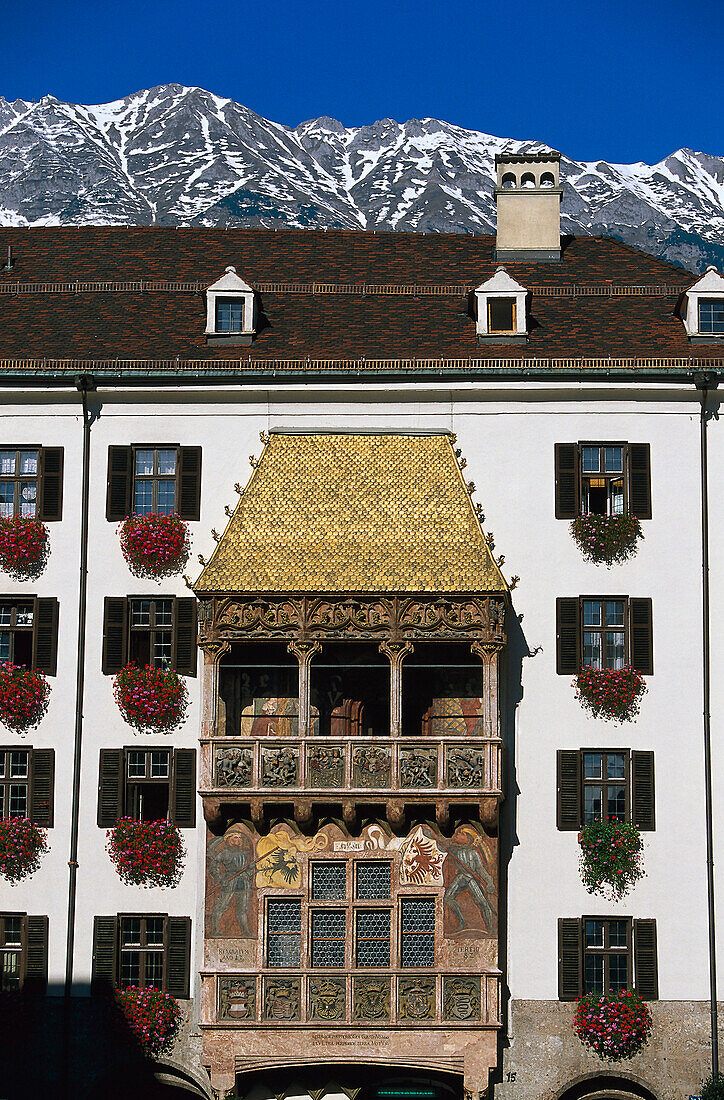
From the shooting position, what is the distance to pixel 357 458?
104 ft

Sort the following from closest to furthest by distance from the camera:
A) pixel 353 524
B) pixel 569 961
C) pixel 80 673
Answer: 1. pixel 569 961
2. pixel 353 524
3. pixel 80 673

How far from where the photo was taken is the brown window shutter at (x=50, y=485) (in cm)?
3200

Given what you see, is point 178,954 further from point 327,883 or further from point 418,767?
point 418,767

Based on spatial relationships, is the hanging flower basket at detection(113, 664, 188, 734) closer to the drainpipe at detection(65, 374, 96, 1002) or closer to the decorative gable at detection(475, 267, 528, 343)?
the drainpipe at detection(65, 374, 96, 1002)

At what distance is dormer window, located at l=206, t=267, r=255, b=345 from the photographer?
3384 cm

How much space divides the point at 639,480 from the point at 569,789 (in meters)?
6.88

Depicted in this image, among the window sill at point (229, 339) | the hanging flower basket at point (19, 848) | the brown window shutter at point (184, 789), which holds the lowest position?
the hanging flower basket at point (19, 848)

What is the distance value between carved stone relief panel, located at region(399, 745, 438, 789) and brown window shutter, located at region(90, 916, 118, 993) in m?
7.05

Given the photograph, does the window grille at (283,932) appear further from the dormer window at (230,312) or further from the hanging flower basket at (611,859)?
the dormer window at (230,312)

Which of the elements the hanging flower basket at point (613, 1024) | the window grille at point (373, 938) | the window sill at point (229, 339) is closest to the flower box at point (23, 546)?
the window sill at point (229, 339)

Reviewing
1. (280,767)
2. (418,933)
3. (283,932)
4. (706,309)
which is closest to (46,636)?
(280,767)

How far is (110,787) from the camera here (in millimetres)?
30828

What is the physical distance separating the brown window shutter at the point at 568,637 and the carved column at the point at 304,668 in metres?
5.56

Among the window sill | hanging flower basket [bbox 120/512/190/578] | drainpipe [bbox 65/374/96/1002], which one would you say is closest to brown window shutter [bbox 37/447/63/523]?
drainpipe [bbox 65/374/96/1002]
